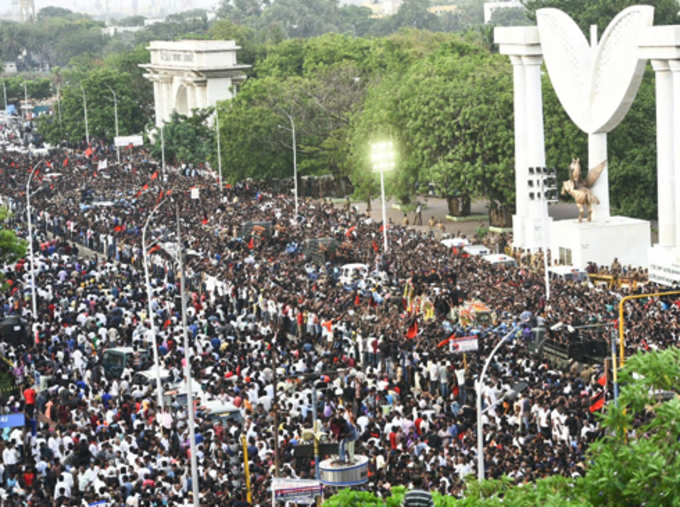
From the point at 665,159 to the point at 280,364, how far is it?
66.2 ft

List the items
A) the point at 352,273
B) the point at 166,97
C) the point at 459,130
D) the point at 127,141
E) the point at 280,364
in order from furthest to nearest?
the point at 166,97, the point at 127,141, the point at 459,130, the point at 352,273, the point at 280,364

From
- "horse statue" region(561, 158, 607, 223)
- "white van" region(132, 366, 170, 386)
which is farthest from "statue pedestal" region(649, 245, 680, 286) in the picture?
"white van" region(132, 366, 170, 386)

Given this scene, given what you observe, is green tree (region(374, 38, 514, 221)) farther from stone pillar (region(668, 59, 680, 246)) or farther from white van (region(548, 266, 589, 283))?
white van (region(548, 266, 589, 283))

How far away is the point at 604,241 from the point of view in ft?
164

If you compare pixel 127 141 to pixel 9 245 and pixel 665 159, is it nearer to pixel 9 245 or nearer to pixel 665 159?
pixel 9 245

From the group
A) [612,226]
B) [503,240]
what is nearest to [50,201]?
[503,240]

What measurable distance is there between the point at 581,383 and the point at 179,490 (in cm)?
987

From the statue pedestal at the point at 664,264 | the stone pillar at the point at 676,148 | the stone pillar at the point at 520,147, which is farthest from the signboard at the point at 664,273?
the stone pillar at the point at 520,147

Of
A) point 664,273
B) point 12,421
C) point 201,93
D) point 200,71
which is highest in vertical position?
point 200,71

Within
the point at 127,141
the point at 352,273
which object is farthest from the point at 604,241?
the point at 127,141

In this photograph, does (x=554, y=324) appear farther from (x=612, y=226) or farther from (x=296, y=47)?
(x=296, y=47)

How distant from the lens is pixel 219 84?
98.2 meters

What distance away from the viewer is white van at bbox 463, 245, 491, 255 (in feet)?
164

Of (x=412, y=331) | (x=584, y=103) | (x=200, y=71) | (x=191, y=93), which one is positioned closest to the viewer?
(x=412, y=331)
